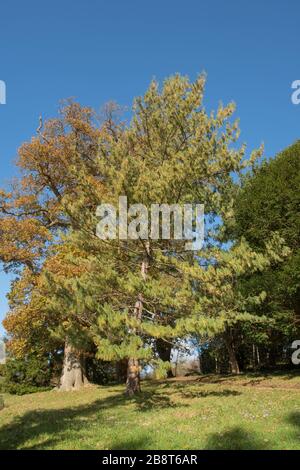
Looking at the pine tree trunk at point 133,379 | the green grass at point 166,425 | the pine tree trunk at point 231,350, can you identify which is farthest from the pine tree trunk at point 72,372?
the pine tree trunk at point 231,350

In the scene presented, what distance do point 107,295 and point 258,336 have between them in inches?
391

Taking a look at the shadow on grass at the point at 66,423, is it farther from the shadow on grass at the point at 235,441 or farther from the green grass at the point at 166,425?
the shadow on grass at the point at 235,441

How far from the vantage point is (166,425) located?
455 inches

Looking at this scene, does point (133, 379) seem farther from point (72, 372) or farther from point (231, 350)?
point (231, 350)

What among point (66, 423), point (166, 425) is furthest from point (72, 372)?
point (166, 425)

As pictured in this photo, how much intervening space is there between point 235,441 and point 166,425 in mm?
2530

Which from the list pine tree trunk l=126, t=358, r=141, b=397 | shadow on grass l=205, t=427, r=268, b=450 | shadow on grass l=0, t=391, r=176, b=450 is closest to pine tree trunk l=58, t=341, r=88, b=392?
pine tree trunk l=126, t=358, r=141, b=397

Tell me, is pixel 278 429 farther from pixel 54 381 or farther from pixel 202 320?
pixel 54 381

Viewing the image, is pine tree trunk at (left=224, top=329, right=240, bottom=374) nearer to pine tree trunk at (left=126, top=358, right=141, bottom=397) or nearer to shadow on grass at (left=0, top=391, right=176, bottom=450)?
pine tree trunk at (left=126, top=358, right=141, bottom=397)

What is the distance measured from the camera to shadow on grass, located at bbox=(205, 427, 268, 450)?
895 cm

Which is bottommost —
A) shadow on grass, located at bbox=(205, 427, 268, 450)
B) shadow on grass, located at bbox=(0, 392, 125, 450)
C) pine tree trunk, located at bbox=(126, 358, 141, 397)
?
shadow on grass, located at bbox=(0, 392, 125, 450)

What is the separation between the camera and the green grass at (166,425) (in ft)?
31.1

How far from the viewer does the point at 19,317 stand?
82.8ft
